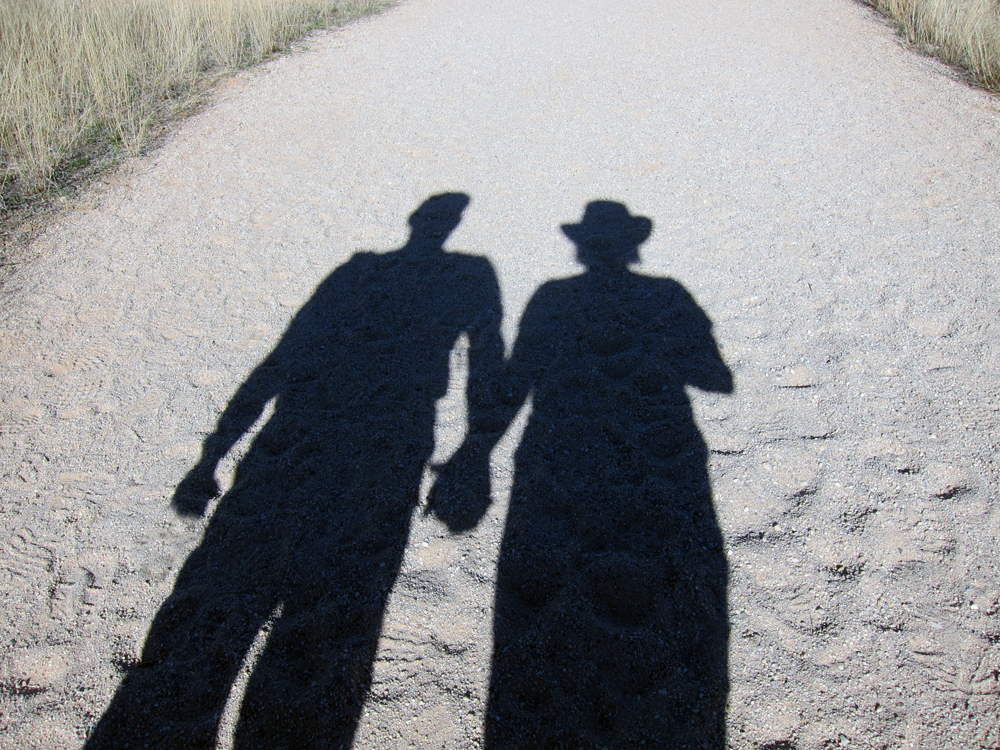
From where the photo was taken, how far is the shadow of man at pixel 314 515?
229cm

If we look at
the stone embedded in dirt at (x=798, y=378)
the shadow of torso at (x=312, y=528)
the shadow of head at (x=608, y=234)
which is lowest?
the shadow of torso at (x=312, y=528)

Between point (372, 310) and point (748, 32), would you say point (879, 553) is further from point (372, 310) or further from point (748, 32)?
point (748, 32)

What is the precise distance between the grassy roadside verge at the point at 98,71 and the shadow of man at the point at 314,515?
3139 millimetres

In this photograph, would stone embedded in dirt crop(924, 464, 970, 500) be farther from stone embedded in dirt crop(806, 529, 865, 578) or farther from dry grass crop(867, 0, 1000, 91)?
dry grass crop(867, 0, 1000, 91)

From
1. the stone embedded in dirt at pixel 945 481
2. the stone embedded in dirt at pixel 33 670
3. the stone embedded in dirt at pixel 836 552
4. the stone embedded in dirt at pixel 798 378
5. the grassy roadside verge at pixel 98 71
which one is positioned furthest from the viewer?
the grassy roadside verge at pixel 98 71

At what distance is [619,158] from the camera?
571 centimetres

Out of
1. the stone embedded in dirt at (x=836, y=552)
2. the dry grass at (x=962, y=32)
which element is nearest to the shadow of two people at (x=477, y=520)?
the stone embedded in dirt at (x=836, y=552)

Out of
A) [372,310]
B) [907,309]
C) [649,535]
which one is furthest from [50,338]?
[907,309]

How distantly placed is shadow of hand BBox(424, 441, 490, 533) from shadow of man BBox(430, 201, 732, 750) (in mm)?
14

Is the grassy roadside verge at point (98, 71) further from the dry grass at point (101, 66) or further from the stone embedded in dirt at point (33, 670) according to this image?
the stone embedded in dirt at point (33, 670)

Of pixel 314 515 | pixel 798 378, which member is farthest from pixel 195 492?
pixel 798 378

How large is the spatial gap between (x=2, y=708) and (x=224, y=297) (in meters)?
2.67

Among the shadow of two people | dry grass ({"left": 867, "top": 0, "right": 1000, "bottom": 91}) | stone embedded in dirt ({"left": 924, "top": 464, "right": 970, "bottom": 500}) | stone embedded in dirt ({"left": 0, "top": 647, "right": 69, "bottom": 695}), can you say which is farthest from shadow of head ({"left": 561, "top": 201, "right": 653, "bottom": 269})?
dry grass ({"left": 867, "top": 0, "right": 1000, "bottom": 91})

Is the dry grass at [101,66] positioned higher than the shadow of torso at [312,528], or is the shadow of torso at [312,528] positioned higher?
the dry grass at [101,66]
